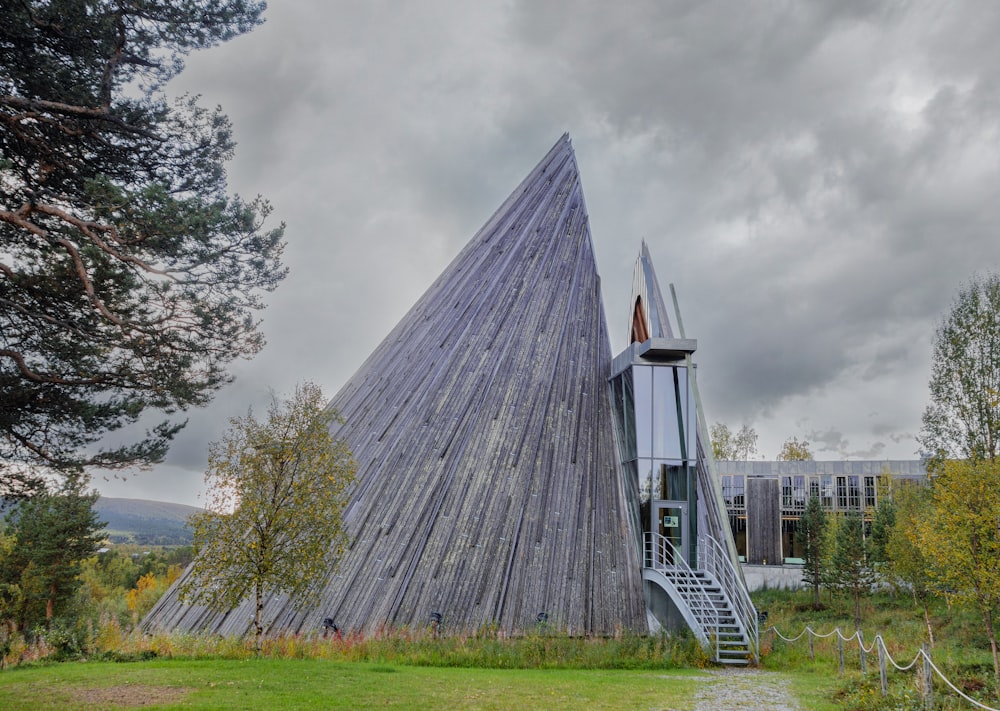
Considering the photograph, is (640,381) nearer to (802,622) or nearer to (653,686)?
(653,686)

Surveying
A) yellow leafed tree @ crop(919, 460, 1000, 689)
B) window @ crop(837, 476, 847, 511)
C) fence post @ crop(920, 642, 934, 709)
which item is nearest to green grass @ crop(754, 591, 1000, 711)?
fence post @ crop(920, 642, 934, 709)

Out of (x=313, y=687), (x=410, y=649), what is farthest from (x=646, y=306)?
(x=313, y=687)

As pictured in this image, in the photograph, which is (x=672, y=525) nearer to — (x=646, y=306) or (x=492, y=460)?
(x=492, y=460)

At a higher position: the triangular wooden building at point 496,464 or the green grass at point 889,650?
the triangular wooden building at point 496,464

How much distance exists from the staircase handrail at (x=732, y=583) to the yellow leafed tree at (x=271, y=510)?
7699 mm

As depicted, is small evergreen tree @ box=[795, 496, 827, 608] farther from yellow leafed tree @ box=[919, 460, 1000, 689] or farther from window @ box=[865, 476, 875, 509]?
yellow leafed tree @ box=[919, 460, 1000, 689]

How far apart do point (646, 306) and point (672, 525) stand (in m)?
5.83

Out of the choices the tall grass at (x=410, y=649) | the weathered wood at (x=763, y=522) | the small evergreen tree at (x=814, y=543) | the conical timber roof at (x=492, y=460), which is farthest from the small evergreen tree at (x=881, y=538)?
the tall grass at (x=410, y=649)

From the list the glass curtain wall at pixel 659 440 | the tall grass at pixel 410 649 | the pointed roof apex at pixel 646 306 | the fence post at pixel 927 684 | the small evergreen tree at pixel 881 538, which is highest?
the pointed roof apex at pixel 646 306

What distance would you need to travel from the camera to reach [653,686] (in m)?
9.58

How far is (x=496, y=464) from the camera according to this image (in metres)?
15.3

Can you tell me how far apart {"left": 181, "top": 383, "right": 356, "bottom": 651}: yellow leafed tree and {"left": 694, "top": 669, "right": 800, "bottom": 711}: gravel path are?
241 inches

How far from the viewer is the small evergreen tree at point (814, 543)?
26781 mm

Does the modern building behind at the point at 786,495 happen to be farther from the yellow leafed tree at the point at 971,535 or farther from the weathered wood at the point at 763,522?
the yellow leafed tree at the point at 971,535
